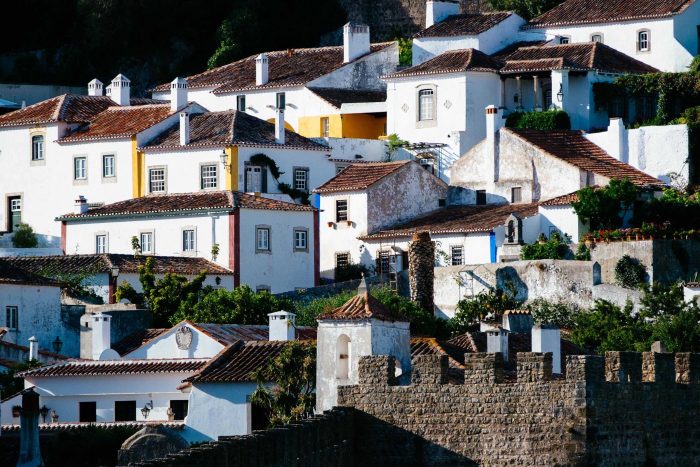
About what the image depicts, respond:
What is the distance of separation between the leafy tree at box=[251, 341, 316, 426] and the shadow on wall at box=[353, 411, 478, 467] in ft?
20.3

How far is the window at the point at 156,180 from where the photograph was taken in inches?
3472

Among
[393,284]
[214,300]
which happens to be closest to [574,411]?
[214,300]

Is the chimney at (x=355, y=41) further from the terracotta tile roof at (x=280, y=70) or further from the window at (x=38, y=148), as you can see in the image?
the window at (x=38, y=148)

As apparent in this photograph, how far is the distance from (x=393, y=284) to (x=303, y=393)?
25.9m

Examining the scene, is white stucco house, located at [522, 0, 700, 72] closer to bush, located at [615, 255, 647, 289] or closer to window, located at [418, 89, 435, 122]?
window, located at [418, 89, 435, 122]

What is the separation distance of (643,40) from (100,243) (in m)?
20.2

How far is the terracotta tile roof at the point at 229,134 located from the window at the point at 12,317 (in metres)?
14.4

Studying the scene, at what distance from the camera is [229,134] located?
8656 centimetres

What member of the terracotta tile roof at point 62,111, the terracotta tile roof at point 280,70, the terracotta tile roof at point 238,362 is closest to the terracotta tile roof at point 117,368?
the terracotta tile roof at point 238,362

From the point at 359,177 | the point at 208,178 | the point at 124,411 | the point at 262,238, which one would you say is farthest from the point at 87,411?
the point at 208,178

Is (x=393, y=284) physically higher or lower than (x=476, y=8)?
lower

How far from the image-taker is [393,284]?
260 ft

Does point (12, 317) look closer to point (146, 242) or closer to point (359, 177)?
point (146, 242)

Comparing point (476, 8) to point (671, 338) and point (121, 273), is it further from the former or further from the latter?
point (671, 338)
